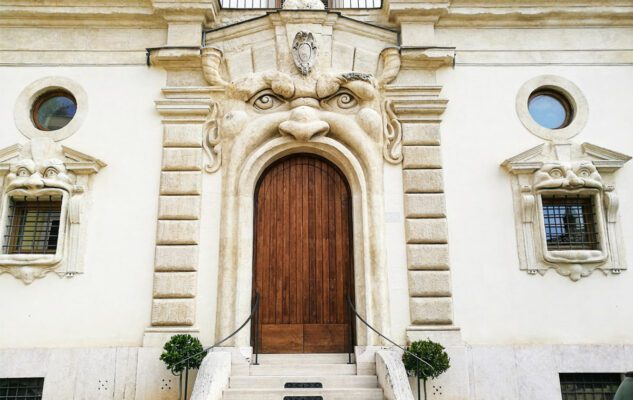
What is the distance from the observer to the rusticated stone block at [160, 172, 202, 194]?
30.1 ft

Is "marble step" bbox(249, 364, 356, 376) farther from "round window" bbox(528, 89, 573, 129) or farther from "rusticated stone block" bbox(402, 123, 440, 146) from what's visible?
"round window" bbox(528, 89, 573, 129)

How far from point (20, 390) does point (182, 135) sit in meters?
4.70

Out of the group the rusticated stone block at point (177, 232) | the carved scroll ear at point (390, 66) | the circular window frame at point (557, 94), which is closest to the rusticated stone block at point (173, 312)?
the rusticated stone block at point (177, 232)

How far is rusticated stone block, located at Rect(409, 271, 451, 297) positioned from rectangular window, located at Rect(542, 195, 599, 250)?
72.5 inches

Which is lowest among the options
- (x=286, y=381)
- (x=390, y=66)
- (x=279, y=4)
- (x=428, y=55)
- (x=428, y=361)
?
(x=286, y=381)

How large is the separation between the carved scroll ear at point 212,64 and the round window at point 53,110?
94.8 inches

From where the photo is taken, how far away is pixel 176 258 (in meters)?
8.89

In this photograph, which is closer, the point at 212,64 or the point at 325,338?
the point at 325,338

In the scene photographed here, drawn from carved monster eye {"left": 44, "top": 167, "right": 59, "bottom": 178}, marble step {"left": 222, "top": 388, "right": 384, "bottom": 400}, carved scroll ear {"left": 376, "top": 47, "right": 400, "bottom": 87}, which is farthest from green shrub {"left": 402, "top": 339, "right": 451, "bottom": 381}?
carved monster eye {"left": 44, "top": 167, "right": 59, "bottom": 178}

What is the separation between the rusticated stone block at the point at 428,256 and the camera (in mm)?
8891

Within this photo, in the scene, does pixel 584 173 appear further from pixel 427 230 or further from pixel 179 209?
pixel 179 209

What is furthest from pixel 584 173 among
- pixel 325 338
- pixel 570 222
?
pixel 325 338

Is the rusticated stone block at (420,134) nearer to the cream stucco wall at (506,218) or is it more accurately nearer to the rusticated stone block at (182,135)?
the cream stucco wall at (506,218)

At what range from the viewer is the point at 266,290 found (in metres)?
9.15
